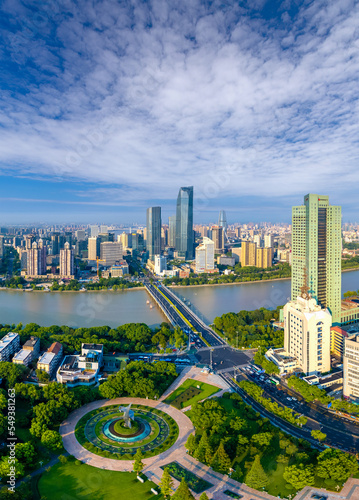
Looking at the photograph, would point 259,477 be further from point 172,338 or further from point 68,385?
point 172,338

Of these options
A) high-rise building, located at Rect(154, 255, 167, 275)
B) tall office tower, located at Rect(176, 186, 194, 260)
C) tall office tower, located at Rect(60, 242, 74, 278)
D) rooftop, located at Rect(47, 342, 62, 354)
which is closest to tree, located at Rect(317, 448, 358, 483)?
rooftop, located at Rect(47, 342, 62, 354)

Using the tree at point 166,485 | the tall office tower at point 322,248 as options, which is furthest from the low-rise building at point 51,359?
the tall office tower at point 322,248

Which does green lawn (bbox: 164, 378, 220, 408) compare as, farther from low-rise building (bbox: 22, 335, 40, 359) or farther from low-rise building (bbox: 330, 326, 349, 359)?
low-rise building (bbox: 330, 326, 349, 359)

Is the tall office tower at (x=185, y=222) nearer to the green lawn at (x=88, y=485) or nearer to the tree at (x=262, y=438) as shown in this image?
the tree at (x=262, y=438)

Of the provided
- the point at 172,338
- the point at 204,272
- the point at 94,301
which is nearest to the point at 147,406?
the point at 172,338

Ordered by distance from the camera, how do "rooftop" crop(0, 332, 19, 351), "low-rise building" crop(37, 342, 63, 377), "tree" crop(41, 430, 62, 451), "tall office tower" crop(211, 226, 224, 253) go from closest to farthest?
1. "tree" crop(41, 430, 62, 451)
2. "low-rise building" crop(37, 342, 63, 377)
3. "rooftop" crop(0, 332, 19, 351)
4. "tall office tower" crop(211, 226, 224, 253)

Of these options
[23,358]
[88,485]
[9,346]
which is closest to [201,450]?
[88,485]
